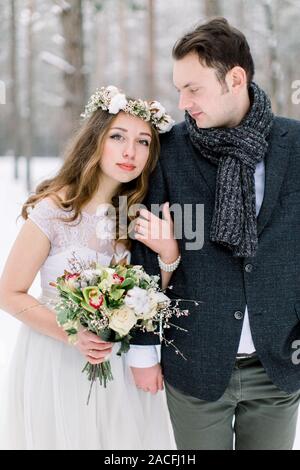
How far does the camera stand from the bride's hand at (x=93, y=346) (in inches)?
81.0

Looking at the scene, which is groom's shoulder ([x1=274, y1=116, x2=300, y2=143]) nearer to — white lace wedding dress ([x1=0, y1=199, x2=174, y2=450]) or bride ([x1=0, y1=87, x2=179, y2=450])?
bride ([x1=0, y1=87, x2=179, y2=450])

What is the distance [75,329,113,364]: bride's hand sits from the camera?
2058 millimetres

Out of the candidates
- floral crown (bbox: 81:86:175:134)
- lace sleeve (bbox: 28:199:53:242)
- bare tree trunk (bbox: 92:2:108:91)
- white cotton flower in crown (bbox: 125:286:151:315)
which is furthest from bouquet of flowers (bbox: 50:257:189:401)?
bare tree trunk (bbox: 92:2:108:91)

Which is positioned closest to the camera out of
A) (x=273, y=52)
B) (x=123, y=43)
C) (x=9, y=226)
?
(x=273, y=52)

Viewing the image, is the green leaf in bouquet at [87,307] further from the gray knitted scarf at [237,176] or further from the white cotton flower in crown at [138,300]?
the gray knitted scarf at [237,176]

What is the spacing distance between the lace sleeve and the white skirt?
49cm

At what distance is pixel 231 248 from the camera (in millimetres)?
2055

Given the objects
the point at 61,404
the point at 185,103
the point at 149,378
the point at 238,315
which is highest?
the point at 185,103

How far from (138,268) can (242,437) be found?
0.88m

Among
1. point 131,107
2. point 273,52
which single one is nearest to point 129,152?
point 131,107

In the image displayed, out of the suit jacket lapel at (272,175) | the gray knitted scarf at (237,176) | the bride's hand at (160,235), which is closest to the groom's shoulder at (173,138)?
the gray knitted scarf at (237,176)

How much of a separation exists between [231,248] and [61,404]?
40.3 inches

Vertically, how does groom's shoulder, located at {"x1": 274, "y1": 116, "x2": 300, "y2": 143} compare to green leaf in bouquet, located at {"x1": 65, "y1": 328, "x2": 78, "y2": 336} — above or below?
above

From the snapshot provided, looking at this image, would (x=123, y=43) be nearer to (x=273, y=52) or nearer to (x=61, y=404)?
(x=273, y=52)
